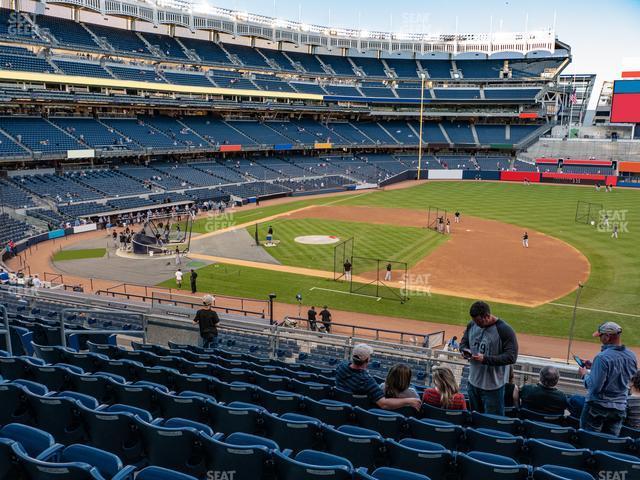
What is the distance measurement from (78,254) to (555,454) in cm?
3683

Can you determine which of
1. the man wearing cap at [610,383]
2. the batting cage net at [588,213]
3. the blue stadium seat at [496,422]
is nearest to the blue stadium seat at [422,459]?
the blue stadium seat at [496,422]

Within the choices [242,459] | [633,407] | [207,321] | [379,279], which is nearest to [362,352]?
[242,459]

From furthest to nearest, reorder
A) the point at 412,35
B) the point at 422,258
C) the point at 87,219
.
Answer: the point at 412,35 → the point at 87,219 → the point at 422,258

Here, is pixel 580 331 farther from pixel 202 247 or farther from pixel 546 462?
pixel 202 247

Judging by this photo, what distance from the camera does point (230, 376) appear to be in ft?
31.7

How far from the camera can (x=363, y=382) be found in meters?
7.80

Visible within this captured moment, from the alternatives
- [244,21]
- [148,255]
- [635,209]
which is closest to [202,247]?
[148,255]

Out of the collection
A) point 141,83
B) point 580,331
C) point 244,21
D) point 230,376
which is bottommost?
point 580,331

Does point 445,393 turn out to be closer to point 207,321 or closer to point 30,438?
point 30,438

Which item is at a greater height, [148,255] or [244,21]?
[244,21]

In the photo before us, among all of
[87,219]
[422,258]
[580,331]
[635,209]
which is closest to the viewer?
[580,331]

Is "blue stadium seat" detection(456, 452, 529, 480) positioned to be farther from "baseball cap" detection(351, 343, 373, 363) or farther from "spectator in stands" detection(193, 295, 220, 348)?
"spectator in stands" detection(193, 295, 220, 348)

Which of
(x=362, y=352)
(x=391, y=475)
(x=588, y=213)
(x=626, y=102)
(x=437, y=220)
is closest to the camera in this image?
(x=391, y=475)

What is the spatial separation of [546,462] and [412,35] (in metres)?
109
